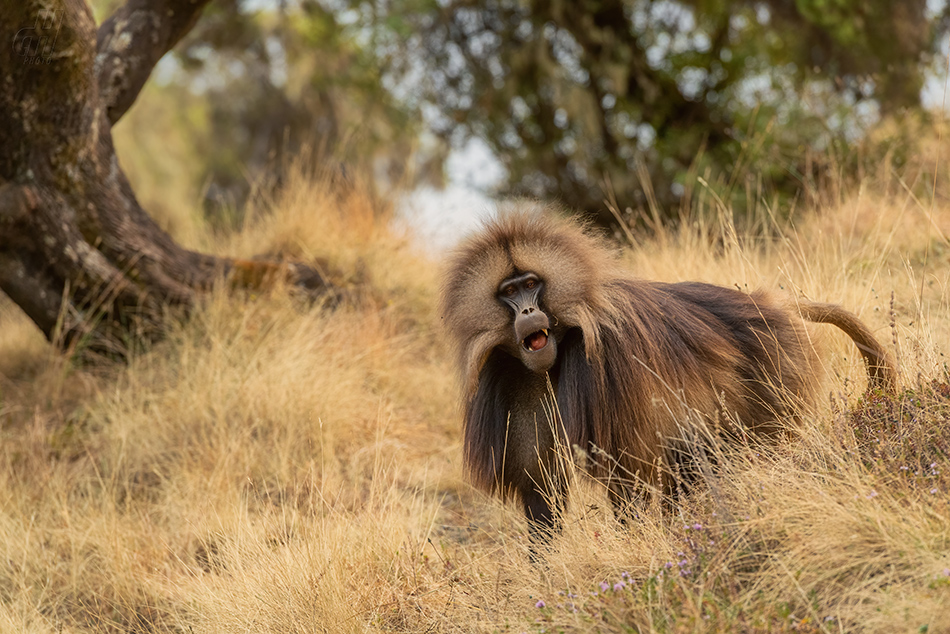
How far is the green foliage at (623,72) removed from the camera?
8.95m

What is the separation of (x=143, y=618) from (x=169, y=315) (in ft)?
8.24

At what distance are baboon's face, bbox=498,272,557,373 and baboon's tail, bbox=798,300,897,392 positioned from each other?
46.5 inches

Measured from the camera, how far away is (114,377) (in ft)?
18.9

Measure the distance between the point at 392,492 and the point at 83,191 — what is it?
9.54 feet

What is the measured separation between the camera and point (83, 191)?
539 centimetres

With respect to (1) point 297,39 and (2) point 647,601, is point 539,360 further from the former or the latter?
(1) point 297,39

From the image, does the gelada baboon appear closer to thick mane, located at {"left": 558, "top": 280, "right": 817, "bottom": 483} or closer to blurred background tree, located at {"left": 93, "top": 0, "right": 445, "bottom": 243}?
thick mane, located at {"left": 558, "top": 280, "right": 817, "bottom": 483}

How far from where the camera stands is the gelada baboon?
324 centimetres

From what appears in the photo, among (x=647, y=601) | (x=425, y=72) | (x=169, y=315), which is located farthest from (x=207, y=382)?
(x=425, y=72)

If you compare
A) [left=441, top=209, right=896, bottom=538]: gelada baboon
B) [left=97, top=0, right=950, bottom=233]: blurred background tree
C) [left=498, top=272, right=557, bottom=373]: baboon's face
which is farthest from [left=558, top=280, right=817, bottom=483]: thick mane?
[left=97, top=0, right=950, bottom=233]: blurred background tree

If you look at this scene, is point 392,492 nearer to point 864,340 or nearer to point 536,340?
point 536,340

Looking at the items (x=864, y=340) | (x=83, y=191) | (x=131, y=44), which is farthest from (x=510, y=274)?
(x=131, y=44)

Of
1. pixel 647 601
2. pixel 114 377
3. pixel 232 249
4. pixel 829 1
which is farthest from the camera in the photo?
pixel 829 1

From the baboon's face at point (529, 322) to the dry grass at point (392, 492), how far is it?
19.0 inches
